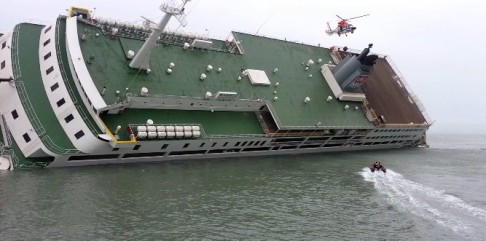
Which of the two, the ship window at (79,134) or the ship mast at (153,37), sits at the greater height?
Answer: the ship mast at (153,37)

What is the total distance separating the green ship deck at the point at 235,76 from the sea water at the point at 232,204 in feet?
24.5

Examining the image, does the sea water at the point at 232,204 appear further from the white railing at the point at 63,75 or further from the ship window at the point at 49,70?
the ship window at the point at 49,70

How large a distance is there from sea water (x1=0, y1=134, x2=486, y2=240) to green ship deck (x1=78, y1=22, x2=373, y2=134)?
24.5ft

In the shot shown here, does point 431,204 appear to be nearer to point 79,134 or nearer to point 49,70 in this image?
point 79,134

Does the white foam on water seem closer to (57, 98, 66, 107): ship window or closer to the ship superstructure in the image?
the ship superstructure

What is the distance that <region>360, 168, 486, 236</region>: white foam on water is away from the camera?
2719cm

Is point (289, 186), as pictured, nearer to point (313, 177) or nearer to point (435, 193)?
point (313, 177)

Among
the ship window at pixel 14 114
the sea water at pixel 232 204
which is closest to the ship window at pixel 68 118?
the ship window at pixel 14 114

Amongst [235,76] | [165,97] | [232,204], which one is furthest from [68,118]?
[235,76]

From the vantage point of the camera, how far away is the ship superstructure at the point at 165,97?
35.4 m

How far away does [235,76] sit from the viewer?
1978 inches

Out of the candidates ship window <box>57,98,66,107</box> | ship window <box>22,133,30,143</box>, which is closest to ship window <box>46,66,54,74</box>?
ship window <box>57,98,66,107</box>

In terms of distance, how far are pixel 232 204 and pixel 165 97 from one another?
15.7m

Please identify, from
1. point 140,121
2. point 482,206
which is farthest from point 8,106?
point 482,206
